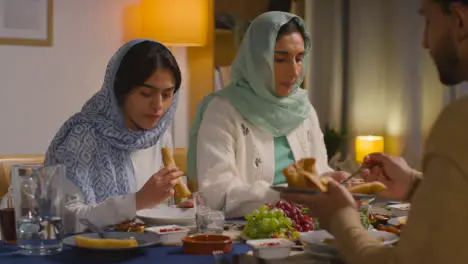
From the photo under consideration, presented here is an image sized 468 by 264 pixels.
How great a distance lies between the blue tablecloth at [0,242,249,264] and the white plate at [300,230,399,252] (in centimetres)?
16

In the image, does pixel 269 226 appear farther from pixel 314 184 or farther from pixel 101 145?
pixel 101 145

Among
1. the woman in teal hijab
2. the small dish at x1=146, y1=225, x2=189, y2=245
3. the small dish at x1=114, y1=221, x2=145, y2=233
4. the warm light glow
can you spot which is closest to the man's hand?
the small dish at x1=146, y1=225, x2=189, y2=245

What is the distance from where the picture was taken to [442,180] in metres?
1.19

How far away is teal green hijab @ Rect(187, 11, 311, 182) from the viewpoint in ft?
9.18

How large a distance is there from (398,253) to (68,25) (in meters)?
3.61

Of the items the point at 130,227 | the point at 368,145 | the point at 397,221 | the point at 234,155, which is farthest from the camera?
the point at 368,145

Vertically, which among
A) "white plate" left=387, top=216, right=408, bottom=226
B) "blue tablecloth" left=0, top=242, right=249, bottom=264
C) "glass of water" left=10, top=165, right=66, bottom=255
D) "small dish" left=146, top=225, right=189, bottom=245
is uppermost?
"glass of water" left=10, top=165, right=66, bottom=255

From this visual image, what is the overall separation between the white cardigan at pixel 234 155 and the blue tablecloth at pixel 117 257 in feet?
2.33

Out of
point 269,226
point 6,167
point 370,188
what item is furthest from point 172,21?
point 370,188

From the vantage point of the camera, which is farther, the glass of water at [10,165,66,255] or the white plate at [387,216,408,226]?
the white plate at [387,216,408,226]

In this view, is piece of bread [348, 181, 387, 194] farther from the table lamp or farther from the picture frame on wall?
the picture frame on wall

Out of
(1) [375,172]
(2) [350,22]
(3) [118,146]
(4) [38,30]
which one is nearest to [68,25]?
(4) [38,30]

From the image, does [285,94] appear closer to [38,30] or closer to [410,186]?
[410,186]

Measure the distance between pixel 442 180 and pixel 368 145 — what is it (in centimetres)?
338
